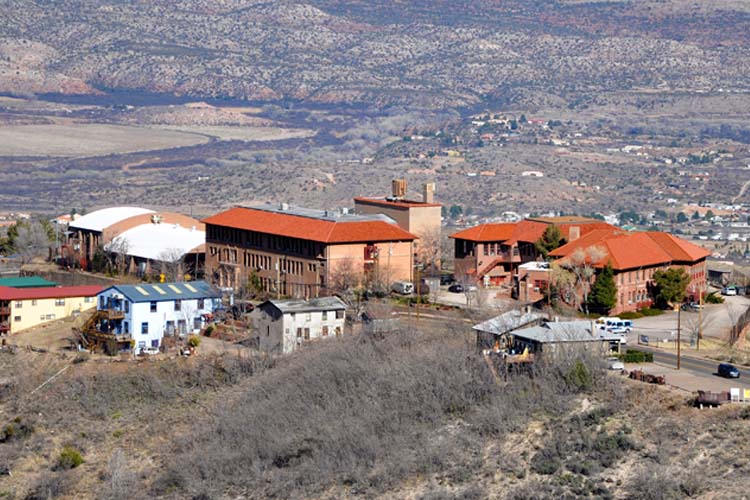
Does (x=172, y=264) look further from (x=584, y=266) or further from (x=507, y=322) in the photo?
(x=507, y=322)

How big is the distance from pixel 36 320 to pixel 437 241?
26270mm

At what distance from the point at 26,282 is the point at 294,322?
67.6ft

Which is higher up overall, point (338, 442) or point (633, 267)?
point (633, 267)

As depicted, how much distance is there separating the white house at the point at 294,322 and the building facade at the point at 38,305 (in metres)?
11.1

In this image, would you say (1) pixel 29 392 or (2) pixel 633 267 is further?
(2) pixel 633 267

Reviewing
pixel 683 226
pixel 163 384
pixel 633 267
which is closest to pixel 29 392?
pixel 163 384

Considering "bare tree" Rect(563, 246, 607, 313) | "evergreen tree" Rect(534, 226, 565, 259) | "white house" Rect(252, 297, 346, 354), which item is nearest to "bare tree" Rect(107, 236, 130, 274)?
"white house" Rect(252, 297, 346, 354)

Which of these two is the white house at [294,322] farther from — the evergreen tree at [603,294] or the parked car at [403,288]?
the evergreen tree at [603,294]

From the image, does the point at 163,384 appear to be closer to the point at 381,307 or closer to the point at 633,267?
the point at 381,307

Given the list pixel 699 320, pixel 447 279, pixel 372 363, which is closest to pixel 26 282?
pixel 447 279

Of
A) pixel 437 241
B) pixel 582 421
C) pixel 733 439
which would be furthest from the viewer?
pixel 437 241

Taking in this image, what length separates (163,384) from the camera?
6756 centimetres

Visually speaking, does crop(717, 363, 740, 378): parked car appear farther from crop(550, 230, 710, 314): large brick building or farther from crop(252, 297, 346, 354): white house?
crop(252, 297, 346, 354): white house

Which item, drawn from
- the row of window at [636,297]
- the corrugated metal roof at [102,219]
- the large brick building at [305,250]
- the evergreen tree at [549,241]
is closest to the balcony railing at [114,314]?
the large brick building at [305,250]
